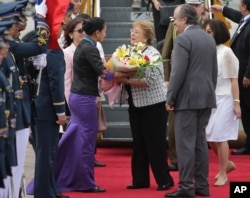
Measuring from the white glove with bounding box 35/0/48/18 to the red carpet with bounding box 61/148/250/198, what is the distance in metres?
2.52

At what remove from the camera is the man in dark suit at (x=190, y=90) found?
10.6 meters

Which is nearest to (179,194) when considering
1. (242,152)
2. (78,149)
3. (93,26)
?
(78,149)

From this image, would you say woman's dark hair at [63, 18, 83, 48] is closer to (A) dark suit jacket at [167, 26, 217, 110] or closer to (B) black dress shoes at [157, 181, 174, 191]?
(A) dark suit jacket at [167, 26, 217, 110]

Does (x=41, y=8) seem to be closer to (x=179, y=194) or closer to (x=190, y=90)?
(x=190, y=90)

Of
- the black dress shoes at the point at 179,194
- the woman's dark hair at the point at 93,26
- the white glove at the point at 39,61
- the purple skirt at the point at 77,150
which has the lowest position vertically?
the black dress shoes at the point at 179,194

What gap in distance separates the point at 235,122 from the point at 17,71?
12.5ft

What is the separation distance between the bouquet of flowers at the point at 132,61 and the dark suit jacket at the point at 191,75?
0.67m

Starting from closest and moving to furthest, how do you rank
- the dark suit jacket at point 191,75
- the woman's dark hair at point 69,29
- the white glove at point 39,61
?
the white glove at point 39,61 → the dark suit jacket at point 191,75 → the woman's dark hair at point 69,29

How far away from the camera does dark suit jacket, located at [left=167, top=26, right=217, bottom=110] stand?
10602 mm

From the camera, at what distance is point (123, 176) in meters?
12.7

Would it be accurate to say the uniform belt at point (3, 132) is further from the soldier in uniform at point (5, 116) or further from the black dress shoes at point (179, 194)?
the black dress shoes at point (179, 194)

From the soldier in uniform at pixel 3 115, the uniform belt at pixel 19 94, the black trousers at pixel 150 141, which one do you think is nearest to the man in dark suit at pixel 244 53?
the black trousers at pixel 150 141

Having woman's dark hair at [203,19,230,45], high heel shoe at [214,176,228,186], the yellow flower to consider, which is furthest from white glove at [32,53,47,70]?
high heel shoe at [214,176,228,186]

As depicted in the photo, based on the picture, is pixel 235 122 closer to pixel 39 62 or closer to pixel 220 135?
pixel 220 135
